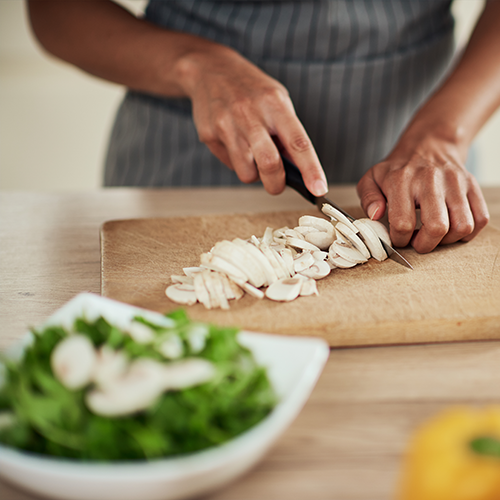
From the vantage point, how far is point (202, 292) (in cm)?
80

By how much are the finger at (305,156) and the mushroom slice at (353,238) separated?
101 mm

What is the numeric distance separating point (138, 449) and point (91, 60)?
135 centimetres

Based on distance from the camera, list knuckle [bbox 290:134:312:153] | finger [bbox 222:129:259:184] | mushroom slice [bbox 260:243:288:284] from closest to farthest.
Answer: mushroom slice [bbox 260:243:288:284] < knuckle [bbox 290:134:312:153] < finger [bbox 222:129:259:184]

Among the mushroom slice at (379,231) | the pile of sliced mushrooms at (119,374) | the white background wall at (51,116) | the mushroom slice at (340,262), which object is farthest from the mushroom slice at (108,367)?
the white background wall at (51,116)

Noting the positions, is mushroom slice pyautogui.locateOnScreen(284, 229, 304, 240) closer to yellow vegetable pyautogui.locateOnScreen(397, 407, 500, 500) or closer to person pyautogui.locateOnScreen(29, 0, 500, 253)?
person pyautogui.locateOnScreen(29, 0, 500, 253)

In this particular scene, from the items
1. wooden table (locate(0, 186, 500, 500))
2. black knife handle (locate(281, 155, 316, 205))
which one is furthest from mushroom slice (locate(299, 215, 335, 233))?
wooden table (locate(0, 186, 500, 500))

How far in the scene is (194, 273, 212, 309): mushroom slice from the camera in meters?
0.80

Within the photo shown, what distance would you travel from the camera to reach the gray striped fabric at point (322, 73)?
1.43 metres

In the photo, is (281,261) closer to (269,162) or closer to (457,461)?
(269,162)

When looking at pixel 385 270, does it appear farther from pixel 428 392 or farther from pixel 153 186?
pixel 153 186

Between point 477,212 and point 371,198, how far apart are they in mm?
203

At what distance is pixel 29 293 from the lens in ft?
2.92

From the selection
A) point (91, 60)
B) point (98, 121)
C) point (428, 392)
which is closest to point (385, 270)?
point (428, 392)

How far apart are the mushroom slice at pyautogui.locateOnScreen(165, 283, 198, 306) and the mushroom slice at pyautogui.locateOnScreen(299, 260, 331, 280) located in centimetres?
19
